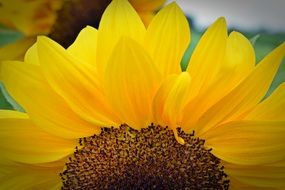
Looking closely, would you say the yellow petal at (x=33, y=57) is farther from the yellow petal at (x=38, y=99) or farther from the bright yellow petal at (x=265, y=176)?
the bright yellow petal at (x=265, y=176)

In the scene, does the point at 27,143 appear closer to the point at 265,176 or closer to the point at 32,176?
the point at 32,176

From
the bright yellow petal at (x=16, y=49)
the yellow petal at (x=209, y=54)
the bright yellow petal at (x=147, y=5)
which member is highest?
the bright yellow petal at (x=147, y=5)

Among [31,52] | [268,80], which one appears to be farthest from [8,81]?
[268,80]

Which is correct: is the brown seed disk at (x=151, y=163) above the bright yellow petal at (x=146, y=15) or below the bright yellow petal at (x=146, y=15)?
below

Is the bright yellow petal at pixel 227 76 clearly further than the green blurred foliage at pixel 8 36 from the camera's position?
No

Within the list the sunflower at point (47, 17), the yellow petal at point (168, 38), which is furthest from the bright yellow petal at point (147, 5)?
the yellow petal at point (168, 38)

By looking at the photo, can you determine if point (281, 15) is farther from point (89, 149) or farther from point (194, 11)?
point (89, 149)

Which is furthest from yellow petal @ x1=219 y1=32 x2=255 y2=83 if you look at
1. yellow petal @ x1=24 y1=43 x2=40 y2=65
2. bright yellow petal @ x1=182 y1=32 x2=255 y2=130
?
yellow petal @ x1=24 y1=43 x2=40 y2=65
